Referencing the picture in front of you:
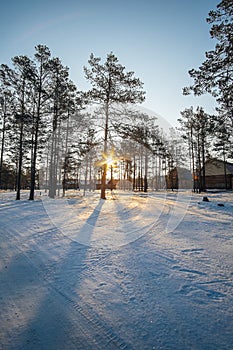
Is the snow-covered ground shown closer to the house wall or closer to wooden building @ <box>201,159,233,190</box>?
wooden building @ <box>201,159,233,190</box>

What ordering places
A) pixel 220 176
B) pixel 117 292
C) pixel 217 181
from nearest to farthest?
pixel 117 292 < pixel 220 176 < pixel 217 181

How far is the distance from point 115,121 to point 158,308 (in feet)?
47.4

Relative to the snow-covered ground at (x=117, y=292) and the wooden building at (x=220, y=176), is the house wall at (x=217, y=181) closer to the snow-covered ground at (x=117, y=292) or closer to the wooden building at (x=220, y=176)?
the wooden building at (x=220, y=176)

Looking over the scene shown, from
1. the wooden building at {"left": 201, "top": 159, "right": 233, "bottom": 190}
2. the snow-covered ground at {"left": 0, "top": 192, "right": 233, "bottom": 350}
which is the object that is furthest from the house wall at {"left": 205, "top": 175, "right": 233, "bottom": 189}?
the snow-covered ground at {"left": 0, "top": 192, "right": 233, "bottom": 350}

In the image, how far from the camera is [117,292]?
8.99 feet

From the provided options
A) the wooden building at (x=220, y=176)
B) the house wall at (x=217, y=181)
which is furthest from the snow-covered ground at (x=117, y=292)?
the house wall at (x=217, y=181)

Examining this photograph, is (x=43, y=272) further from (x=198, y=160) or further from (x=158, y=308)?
(x=198, y=160)

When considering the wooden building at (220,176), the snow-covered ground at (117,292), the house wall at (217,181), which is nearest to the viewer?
the snow-covered ground at (117,292)

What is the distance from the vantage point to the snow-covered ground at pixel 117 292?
75.9 inches

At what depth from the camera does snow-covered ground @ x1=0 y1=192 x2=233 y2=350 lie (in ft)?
6.32

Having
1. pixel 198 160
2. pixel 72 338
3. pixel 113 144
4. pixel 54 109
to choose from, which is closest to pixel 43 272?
pixel 72 338

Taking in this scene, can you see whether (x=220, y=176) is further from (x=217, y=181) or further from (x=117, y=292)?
(x=117, y=292)

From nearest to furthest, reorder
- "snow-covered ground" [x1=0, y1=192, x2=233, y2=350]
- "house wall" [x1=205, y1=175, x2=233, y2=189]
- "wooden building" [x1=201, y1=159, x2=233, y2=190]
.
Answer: "snow-covered ground" [x1=0, y1=192, x2=233, y2=350]
"wooden building" [x1=201, y1=159, x2=233, y2=190]
"house wall" [x1=205, y1=175, x2=233, y2=189]

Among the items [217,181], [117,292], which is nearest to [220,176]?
[217,181]
